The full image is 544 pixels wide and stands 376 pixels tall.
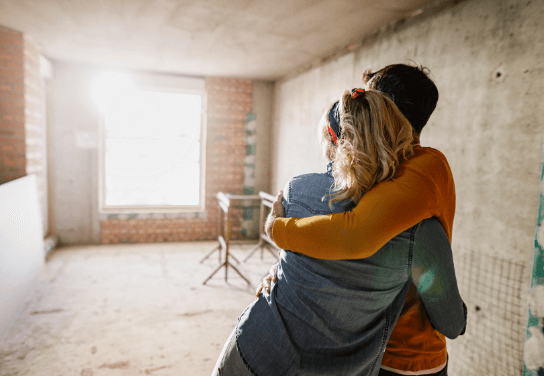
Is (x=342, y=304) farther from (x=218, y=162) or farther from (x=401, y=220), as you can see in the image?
(x=218, y=162)

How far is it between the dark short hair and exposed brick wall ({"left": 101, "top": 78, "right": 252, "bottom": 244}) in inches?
184

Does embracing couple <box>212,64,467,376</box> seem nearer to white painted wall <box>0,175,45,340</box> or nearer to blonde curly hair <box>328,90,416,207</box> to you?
blonde curly hair <box>328,90,416,207</box>

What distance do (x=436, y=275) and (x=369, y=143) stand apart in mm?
314

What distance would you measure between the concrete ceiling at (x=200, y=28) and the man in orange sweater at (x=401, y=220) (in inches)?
77.6

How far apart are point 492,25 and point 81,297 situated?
12.7 ft

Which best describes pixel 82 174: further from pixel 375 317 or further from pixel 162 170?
pixel 375 317

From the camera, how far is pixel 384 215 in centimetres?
64

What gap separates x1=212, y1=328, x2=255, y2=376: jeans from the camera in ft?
2.54

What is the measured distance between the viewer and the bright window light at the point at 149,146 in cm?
489

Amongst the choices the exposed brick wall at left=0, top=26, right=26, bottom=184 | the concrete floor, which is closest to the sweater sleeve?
the concrete floor

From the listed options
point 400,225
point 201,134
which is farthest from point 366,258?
point 201,134

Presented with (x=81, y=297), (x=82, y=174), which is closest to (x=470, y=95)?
(x=81, y=297)

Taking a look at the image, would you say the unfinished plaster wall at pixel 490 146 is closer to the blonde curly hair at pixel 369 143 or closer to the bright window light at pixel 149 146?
the blonde curly hair at pixel 369 143

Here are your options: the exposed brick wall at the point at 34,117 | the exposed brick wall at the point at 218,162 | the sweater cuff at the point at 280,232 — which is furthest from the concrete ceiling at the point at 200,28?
the sweater cuff at the point at 280,232
